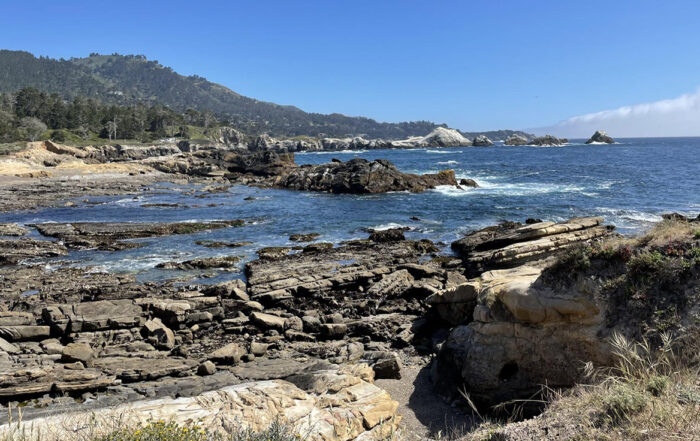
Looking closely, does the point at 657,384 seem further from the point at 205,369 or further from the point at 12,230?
the point at 12,230

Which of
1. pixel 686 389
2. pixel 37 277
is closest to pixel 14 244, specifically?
pixel 37 277

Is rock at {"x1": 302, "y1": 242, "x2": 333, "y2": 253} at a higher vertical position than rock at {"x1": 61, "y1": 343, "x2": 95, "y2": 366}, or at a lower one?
higher

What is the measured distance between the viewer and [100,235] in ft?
99.7

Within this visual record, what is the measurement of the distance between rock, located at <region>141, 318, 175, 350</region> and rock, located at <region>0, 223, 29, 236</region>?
2200cm

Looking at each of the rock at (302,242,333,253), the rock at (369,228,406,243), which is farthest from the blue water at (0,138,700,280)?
the rock at (302,242,333,253)

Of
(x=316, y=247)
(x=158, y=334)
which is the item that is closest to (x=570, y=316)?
(x=158, y=334)

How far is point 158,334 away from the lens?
599 inches

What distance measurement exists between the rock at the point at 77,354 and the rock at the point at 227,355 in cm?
364

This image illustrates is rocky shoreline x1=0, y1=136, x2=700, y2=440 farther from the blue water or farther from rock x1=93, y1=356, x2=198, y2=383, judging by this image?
the blue water

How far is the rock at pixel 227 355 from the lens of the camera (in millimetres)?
13312

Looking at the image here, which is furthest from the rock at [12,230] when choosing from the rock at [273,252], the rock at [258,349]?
the rock at [258,349]

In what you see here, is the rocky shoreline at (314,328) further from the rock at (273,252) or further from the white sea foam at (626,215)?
the white sea foam at (626,215)

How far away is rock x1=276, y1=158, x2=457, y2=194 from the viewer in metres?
57.8

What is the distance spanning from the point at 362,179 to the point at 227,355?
153 ft
